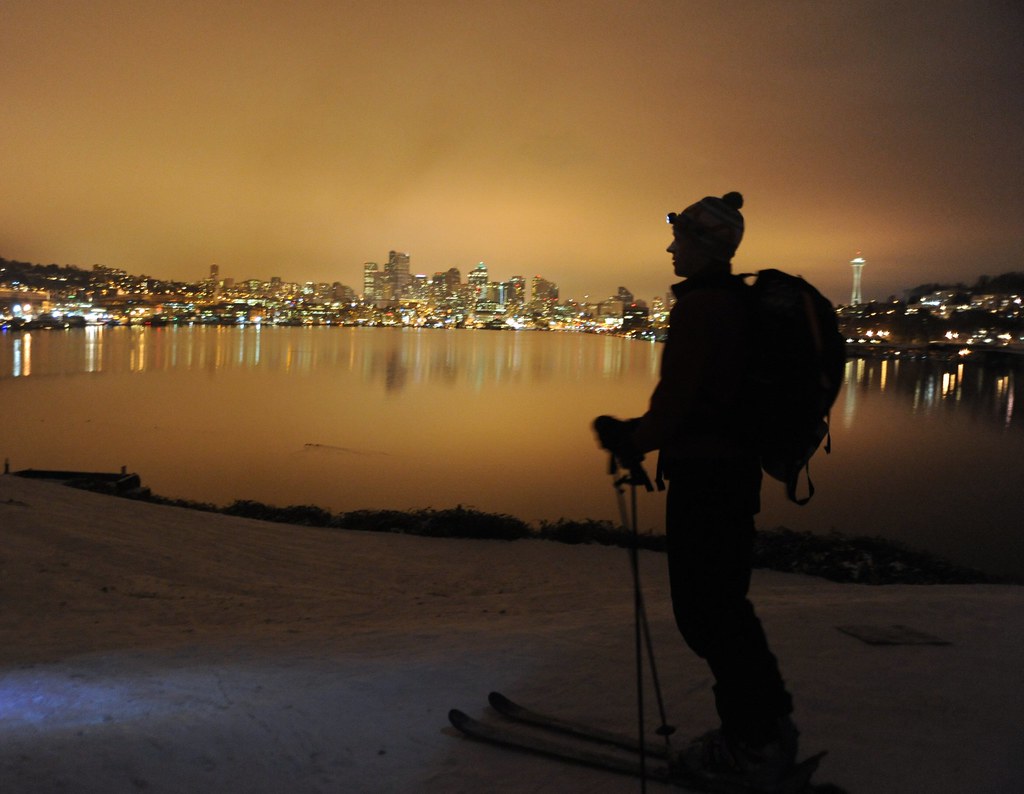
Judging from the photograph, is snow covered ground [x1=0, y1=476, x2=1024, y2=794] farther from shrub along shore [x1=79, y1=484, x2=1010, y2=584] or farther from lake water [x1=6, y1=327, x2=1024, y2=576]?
lake water [x1=6, y1=327, x2=1024, y2=576]

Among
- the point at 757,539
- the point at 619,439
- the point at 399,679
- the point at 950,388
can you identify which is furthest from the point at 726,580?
the point at 950,388

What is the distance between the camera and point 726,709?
2.49 metres

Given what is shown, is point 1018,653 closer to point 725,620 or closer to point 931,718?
point 931,718

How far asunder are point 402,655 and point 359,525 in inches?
304

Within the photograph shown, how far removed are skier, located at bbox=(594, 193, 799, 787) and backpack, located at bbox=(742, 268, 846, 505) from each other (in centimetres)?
5

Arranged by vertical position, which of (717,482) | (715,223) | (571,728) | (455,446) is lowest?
(455,446)

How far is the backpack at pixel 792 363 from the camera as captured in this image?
2.24m

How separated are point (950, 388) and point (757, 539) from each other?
2260 inches

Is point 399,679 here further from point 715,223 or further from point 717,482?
point 715,223

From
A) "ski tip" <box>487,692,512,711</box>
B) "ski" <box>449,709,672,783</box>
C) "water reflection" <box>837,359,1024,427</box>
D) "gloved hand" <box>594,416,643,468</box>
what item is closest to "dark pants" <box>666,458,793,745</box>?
"gloved hand" <box>594,416,643,468</box>

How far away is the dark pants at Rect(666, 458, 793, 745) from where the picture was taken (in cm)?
236

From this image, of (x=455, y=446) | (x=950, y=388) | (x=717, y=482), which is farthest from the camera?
(x=950, y=388)

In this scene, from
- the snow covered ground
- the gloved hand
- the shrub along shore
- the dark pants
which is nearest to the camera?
the dark pants

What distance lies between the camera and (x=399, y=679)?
12.0 feet
